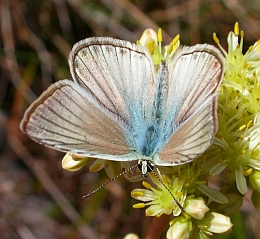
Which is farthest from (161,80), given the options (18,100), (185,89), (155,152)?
(18,100)

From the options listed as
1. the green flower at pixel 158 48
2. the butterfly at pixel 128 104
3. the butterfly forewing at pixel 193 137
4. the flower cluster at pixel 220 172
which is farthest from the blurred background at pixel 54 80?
the butterfly forewing at pixel 193 137

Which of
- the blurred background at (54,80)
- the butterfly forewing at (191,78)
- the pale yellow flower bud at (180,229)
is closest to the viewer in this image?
the butterfly forewing at (191,78)

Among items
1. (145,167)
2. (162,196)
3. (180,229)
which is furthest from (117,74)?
(180,229)

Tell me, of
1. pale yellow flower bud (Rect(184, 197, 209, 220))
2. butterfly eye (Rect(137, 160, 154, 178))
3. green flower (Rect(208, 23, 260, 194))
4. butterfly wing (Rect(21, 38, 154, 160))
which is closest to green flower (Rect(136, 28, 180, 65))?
butterfly wing (Rect(21, 38, 154, 160))

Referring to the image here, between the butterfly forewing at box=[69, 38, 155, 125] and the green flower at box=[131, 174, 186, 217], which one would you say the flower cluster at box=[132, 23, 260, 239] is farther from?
the butterfly forewing at box=[69, 38, 155, 125]

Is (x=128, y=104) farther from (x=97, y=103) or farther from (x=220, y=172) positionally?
(x=220, y=172)

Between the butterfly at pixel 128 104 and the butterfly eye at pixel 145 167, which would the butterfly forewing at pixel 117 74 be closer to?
the butterfly at pixel 128 104

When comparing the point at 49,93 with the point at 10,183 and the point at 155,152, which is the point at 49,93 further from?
the point at 10,183
